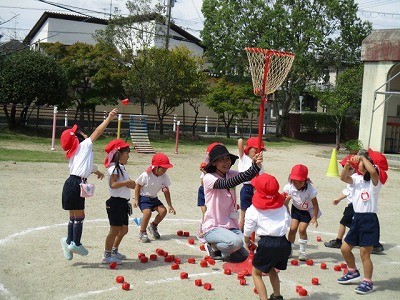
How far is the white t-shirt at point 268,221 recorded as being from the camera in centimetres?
575

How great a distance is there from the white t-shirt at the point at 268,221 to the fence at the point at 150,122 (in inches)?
1046

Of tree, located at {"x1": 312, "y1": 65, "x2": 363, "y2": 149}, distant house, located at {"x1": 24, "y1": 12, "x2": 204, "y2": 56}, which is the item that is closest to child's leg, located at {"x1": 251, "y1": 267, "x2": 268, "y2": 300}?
tree, located at {"x1": 312, "y1": 65, "x2": 363, "y2": 149}

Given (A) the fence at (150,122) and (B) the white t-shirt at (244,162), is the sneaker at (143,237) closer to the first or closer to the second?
(B) the white t-shirt at (244,162)

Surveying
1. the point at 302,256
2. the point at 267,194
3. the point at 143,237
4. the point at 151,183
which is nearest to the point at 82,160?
the point at 151,183

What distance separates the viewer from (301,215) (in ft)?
26.8

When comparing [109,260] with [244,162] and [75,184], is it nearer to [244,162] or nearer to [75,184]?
[75,184]

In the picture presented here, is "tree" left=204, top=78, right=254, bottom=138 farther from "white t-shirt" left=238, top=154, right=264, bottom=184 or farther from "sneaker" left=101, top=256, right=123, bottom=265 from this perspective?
"sneaker" left=101, top=256, right=123, bottom=265

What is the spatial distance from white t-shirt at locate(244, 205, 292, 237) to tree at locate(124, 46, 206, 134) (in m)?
26.3

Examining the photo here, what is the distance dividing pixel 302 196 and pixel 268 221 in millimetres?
2383

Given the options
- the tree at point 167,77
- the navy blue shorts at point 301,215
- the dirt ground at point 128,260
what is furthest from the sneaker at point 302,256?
the tree at point 167,77

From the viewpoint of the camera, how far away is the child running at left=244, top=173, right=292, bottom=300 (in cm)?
571

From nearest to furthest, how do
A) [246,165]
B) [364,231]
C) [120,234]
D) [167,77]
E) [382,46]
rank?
[364,231] < [120,234] < [246,165] < [382,46] < [167,77]

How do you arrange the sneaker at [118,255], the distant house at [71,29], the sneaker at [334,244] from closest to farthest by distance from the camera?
1. the sneaker at [118,255]
2. the sneaker at [334,244]
3. the distant house at [71,29]

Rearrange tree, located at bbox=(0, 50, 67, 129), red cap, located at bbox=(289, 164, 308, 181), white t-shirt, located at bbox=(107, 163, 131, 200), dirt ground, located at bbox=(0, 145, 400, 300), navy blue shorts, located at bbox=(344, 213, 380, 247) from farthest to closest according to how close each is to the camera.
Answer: tree, located at bbox=(0, 50, 67, 129) → red cap, located at bbox=(289, 164, 308, 181) → white t-shirt, located at bbox=(107, 163, 131, 200) → navy blue shorts, located at bbox=(344, 213, 380, 247) → dirt ground, located at bbox=(0, 145, 400, 300)
